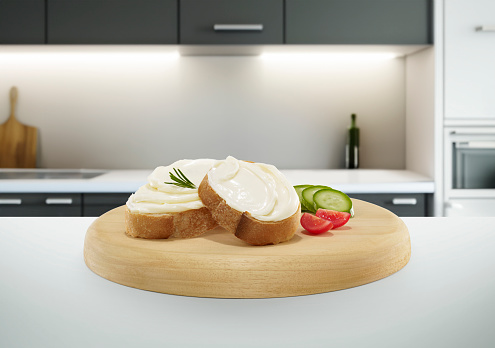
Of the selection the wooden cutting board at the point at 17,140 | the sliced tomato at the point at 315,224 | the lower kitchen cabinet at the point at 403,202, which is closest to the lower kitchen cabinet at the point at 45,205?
the wooden cutting board at the point at 17,140

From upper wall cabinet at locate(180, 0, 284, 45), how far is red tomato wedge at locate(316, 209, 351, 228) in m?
1.63

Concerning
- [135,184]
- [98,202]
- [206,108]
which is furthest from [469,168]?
[98,202]

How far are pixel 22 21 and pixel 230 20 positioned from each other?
0.98 metres

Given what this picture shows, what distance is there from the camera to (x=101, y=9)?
2.36m

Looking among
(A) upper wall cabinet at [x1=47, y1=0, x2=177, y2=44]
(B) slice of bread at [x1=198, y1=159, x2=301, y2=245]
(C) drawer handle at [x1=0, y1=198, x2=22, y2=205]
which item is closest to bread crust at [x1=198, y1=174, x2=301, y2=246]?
(B) slice of bread at [x1=198, y1=159, x2=301, y2=245]

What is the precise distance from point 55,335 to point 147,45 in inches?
79.9

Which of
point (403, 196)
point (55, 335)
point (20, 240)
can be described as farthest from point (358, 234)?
point (403, 196)

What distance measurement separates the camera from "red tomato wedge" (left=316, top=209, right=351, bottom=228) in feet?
2.88

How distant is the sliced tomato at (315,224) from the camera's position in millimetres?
837

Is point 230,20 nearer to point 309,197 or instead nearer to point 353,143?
point 353,143

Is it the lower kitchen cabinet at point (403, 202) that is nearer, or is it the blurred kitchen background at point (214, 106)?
the lower kitchen cabinet at point (403, 202)

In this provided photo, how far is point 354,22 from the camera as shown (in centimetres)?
238

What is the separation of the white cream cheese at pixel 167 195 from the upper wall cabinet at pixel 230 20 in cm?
154

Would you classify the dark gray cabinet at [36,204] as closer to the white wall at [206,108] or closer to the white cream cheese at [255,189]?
the white wall at [206,108]
